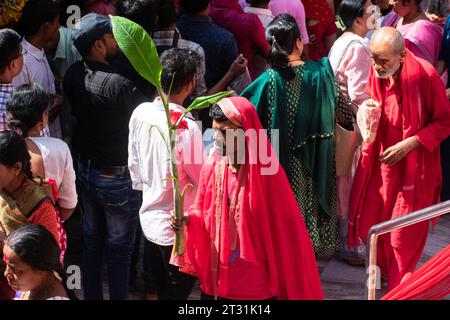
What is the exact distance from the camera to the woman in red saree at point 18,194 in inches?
174

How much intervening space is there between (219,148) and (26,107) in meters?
1.01

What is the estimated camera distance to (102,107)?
5301 mm

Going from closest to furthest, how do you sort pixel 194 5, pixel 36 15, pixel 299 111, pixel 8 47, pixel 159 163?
1. pixel 159 163
2. pixel 8 47
3. pixel 299 111
4. pixel 36 15
5. pixel 194 5

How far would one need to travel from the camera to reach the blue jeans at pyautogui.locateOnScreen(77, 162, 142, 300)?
5418 millimetres

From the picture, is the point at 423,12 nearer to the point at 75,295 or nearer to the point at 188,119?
the point at 188,119

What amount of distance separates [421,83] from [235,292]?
1717 millimetres

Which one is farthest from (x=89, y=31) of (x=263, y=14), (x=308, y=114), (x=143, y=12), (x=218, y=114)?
(x=263, y=14)

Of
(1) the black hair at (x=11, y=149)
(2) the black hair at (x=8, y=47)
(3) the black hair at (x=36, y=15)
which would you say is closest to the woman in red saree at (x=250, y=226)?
(1) the black hair at (x=11, y=149)

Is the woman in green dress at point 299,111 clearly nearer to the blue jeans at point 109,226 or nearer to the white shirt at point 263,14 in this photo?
the blue jeans at point 109,226

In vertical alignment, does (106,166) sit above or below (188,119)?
below

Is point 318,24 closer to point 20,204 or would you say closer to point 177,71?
point 177,71
